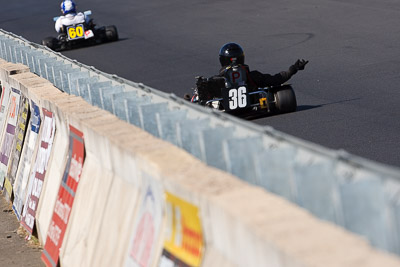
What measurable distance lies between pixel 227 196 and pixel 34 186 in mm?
4827

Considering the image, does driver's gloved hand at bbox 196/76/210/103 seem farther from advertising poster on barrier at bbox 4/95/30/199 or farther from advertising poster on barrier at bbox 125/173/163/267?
advertising poster on barrier at bbox 125/173/163/267

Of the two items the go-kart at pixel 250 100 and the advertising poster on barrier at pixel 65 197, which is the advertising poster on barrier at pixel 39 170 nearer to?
the advertising poster on barrier at pixel 65 197

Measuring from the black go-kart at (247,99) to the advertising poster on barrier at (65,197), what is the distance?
5.54m

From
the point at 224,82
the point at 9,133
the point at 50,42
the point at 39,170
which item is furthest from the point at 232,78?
the point at 50,42

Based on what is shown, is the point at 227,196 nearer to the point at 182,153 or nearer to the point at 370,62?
the point at 182,153

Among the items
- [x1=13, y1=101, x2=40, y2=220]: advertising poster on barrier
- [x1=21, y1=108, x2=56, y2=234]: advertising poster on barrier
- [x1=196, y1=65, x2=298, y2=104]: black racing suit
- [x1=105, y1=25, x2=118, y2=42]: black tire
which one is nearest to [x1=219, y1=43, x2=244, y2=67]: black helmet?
[x1=196, y1=65, x2=298, y2=104]: black racing suit

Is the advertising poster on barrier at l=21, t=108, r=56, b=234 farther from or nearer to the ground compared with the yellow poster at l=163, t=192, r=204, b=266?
nearer to the ground

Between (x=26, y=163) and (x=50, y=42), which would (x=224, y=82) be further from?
(x=50, y=42)

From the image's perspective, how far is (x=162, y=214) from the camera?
5766mm

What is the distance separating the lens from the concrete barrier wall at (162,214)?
425 centimetres

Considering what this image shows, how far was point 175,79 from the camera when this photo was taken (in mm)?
19641

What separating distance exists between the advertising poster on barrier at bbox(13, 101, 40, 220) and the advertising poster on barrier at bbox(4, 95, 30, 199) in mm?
258

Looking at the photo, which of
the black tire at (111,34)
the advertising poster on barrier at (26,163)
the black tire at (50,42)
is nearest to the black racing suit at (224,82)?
the advertising poster on barrier at (26,163)

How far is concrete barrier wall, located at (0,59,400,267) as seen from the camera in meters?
4.25
